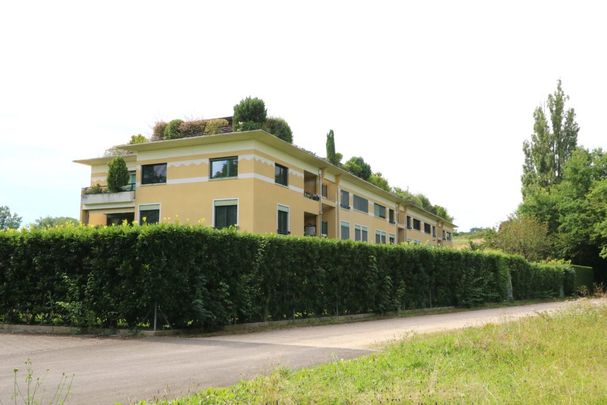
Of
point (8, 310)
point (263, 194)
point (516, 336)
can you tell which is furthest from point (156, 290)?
point (263, 194)

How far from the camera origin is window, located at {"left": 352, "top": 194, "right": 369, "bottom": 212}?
149ft

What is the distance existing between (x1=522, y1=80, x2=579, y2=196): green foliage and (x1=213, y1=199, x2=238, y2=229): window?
37660 mm

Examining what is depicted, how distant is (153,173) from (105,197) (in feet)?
13.1

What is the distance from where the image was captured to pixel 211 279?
1433 centimetres

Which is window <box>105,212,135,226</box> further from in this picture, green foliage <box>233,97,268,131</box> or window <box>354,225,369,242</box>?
window <box>354,225,369,242</box>

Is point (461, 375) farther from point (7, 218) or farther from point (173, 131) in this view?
point (7, 218)

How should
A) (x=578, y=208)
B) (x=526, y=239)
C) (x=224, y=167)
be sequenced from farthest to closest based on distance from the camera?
(x=526, y=239)
(x=578, y=208)
(x=224, y=167)

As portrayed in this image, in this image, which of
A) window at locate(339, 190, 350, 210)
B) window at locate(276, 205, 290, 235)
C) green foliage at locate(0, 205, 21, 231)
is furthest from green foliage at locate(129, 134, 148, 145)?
green foliage at locate(0, 205, 21, 231)

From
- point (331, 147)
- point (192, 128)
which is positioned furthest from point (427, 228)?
point (192, 128)

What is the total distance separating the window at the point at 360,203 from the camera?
45.5 meters

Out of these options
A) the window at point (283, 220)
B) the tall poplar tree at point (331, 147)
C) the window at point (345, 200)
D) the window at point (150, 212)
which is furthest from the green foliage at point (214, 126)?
the tall poplar tree at point (331, 147)

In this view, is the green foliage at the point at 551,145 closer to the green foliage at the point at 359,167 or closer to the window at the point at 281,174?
the green foliage at the point at 359,167

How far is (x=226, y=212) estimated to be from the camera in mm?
31312

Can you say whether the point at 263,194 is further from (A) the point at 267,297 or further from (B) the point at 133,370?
(B) the point at 133,370
